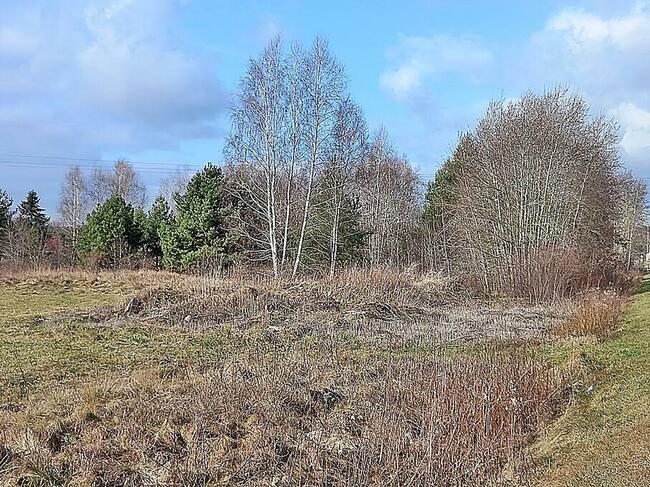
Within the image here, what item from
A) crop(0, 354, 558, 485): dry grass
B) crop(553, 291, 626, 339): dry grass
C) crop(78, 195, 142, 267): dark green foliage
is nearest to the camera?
crop(0, 354, 558, 485): dry grass

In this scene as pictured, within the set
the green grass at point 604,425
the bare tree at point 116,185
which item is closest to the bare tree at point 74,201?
the bare tree at point 116,185

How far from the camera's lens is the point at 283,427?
492 cm

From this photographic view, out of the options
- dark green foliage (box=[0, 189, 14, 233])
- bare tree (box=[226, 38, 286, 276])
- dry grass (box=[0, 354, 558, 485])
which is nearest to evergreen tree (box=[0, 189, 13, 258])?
dark green foliage (box=[0, 189, 14, 233])

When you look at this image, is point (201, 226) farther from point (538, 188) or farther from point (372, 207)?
point (538, 188)

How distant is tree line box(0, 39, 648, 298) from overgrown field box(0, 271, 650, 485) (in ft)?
24.2

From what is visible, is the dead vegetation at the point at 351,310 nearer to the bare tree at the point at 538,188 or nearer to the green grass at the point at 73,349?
the green grass at the point at 73,349

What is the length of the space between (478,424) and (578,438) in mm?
815

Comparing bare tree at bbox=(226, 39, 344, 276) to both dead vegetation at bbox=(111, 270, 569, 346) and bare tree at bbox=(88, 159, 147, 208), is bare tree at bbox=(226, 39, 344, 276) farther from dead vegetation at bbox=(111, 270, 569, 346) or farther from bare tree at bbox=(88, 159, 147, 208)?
bare tree at bbox=(88, 159, 147, 208)

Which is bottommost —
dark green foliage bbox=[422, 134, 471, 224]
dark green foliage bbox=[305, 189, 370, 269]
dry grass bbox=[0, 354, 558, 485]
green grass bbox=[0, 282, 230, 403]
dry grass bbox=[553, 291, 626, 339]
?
dry grass bbox=[0, 354, 558, 485]

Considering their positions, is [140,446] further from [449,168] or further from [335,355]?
[449,168]

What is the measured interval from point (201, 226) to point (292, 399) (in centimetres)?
1959

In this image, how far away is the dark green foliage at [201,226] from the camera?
2419cm

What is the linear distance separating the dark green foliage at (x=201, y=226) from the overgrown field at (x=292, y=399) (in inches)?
514

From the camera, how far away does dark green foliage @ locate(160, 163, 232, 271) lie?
24.2 m
